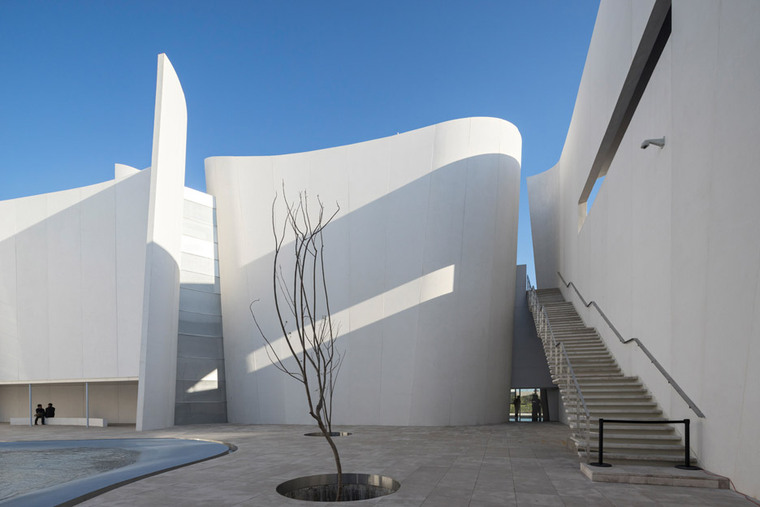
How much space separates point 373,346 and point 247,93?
36.2ft

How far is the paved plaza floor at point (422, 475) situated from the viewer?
5.27 meters

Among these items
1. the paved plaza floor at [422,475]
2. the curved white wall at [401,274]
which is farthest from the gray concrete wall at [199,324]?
the paved plaza floor at [422,475]

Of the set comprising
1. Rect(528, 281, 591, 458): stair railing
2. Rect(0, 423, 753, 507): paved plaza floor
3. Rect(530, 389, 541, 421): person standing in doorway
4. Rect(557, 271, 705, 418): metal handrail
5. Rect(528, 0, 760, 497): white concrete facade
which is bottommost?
Rect(530, 389, 541, 421): person standing in doorway

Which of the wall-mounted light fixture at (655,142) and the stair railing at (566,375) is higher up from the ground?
the wall-mounted light fixture at (655,142)

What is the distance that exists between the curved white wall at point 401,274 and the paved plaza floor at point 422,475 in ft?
11.7

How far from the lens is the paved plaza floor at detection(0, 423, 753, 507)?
5270 millimetres

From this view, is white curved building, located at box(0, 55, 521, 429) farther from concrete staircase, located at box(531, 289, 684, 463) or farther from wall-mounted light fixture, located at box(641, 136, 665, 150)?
wall-mounted light fixture, located at box(641, 136, 665, 150)

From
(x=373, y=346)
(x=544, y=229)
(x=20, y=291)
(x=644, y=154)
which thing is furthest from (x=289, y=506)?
(x=544, y=229)

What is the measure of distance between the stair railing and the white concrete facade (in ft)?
4.00

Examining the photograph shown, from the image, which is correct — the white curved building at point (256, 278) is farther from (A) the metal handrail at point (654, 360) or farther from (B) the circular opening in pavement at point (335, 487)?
(B) the circular opening in pavement at point (335, 487)

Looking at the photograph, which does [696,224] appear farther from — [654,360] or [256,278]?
[256,278]

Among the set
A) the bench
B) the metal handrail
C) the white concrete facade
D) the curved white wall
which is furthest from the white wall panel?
the white concrete facade

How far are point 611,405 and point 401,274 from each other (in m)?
7.85

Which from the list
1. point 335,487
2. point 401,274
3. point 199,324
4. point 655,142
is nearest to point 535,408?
point 401,274
